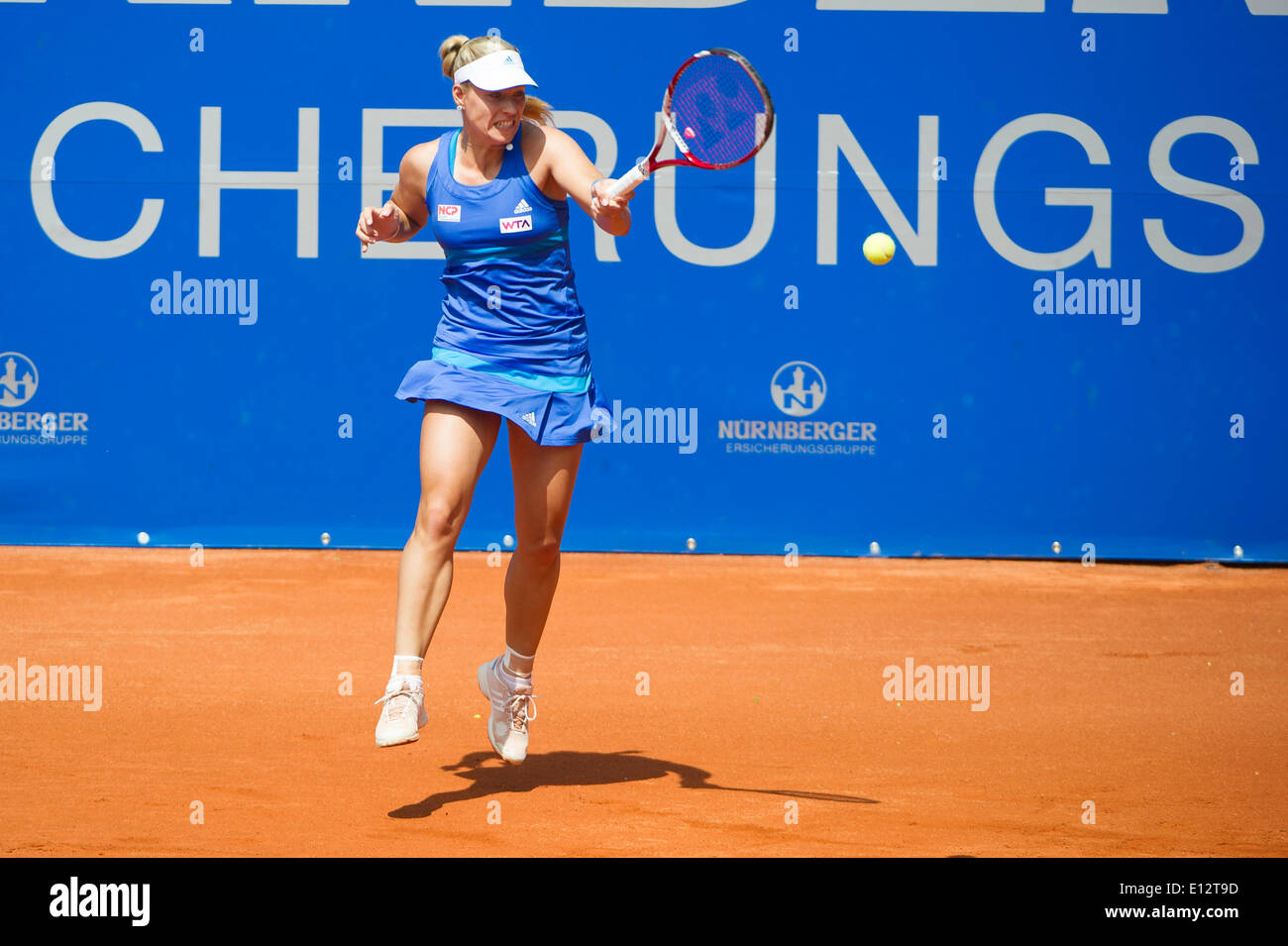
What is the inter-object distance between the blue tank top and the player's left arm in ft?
0.26

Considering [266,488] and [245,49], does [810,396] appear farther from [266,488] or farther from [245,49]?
[245,49]

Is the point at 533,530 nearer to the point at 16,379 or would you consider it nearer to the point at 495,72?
the point at 495,72

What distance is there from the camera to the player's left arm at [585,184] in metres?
2.96

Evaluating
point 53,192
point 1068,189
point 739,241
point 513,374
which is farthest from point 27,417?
point 1068,189

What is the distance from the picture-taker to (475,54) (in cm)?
317

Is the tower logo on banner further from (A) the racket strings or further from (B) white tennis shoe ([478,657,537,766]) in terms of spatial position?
(A) the racket strings

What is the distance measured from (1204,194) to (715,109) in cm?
514

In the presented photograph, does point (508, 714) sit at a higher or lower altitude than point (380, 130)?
lower

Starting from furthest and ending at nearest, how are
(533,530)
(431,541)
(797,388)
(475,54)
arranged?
(797,388) → (533,530) → (475,54) → (431,541)

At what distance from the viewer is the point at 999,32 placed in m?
7.62

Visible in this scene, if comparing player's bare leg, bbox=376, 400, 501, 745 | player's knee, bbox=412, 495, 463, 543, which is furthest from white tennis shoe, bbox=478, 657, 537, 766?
player's knee, bbox=412, 495, 463, 543

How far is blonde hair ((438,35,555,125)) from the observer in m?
3.17

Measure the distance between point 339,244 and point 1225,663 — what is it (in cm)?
510

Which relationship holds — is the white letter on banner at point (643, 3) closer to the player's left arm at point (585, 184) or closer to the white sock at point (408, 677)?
the player's left arm at point (585, 184)
